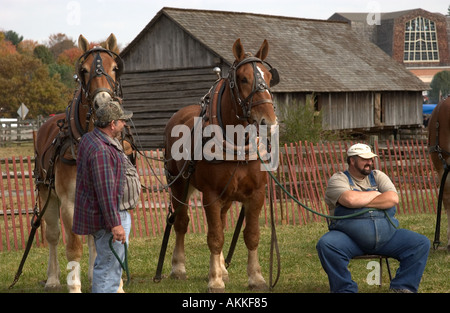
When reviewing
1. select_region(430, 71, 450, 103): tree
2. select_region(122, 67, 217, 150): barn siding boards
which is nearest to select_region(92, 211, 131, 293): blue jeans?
select_region(122, 67, 217, 150): barn siding boards

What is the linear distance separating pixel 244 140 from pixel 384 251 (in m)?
1.82

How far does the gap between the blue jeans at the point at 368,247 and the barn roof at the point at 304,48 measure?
19843 millimetres

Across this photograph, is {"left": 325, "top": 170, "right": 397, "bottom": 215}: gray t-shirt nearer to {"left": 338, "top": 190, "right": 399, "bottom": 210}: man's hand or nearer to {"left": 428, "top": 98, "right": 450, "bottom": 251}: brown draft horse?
{"left": 338, "top": 190, "right": 399, "bottom": 210}: man's hand

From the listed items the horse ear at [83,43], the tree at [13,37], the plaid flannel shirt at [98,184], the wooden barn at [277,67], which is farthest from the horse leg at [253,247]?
the tree at [13,37]

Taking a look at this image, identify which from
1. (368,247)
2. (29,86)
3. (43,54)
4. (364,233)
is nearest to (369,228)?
(364,233)

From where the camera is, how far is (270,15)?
34.0m

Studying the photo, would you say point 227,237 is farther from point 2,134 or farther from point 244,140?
point 2,134

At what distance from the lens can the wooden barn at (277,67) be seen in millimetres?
28073

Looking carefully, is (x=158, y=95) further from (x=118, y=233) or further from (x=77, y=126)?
(x=118, y=233)

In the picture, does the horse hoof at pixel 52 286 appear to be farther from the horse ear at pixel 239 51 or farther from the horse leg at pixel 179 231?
the horse ear at pixel 239 51

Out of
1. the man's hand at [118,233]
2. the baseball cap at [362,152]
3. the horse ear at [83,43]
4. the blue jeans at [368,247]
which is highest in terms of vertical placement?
the horse ear at [83,43]

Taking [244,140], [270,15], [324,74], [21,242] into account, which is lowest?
[21,242]

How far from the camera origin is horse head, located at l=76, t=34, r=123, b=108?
6738 mm

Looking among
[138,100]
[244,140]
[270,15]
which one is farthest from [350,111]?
[244,140]
